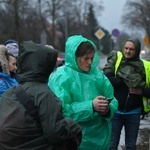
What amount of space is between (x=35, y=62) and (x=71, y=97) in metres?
0.75

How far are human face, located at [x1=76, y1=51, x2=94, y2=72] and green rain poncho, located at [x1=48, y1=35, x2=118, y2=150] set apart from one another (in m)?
0.04

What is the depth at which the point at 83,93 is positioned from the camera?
10.9ft

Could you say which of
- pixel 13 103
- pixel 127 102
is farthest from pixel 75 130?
pixel 127 102

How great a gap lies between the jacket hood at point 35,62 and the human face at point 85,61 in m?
0.74

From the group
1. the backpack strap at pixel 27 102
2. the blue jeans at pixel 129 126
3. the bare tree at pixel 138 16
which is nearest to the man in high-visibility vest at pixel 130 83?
the blue jeans at pixel 129 126

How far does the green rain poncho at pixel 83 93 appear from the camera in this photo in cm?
321

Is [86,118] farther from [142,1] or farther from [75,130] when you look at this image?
[142,1]

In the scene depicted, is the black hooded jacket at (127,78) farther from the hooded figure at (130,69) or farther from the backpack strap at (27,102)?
the backpack strap at (27,102)

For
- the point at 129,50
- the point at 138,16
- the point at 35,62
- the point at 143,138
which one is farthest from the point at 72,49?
the point at 138,16

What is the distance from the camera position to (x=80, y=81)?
3352 millimetres

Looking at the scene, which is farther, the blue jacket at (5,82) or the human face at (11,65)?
the human face at (11,65)

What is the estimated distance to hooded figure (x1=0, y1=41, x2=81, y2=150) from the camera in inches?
99.0

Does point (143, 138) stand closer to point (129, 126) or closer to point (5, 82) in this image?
point (129, 126)

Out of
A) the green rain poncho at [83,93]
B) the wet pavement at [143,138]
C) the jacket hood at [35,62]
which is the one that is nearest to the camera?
the jacket hood at [35,62]
